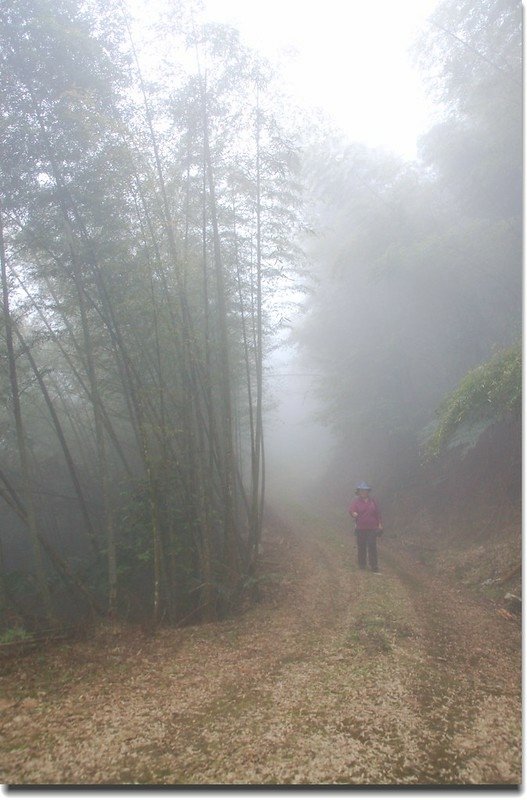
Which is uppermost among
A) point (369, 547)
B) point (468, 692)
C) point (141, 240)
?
point (141, 240)

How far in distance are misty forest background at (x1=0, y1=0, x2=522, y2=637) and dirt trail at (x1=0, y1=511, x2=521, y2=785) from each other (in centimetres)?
99

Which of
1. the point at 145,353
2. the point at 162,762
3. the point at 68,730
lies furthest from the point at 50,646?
the point at 145,353

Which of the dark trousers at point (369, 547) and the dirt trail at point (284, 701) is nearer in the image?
the dirt trail at point (284, 701)

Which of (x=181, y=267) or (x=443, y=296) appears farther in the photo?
(x=443, y=296)

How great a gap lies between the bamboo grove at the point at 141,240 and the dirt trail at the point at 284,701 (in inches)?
38.5

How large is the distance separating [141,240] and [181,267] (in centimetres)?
58

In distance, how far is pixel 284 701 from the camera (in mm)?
3090

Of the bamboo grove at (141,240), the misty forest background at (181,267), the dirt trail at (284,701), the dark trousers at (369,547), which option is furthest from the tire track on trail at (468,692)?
the bamboo grove at (141,240)

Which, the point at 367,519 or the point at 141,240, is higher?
the point at 141,240

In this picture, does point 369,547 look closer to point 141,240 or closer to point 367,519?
point 367,519

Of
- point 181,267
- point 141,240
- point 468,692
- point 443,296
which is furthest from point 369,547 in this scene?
point 443,296

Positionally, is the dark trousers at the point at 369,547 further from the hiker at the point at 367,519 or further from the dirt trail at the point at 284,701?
the dirt trail at the point at 284,701

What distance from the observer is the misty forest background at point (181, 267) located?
4.67 m

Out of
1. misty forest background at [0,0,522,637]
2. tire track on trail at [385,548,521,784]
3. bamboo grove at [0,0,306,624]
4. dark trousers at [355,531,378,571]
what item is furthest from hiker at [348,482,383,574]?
bamboo grove at [0,0,306,624]
